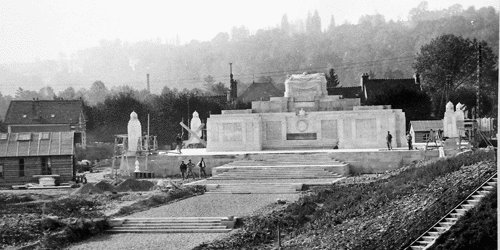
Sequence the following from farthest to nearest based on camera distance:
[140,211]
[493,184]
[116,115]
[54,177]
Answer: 1. [116,115]
2. [54,177]
3. [140,211]
4. [493,184]

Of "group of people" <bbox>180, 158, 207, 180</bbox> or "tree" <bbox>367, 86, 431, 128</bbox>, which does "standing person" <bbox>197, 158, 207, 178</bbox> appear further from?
"tree" <bbox>367, 86, 431, 128</bbox>

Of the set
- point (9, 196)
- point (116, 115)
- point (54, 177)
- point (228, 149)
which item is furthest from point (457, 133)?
point (116, 115)

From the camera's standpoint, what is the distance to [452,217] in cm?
2458

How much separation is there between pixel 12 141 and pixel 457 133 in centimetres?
2399

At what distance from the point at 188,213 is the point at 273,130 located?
22333 mm

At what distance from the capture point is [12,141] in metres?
47.0

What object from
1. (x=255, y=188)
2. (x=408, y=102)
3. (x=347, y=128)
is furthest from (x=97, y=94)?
(x=255, y=188)

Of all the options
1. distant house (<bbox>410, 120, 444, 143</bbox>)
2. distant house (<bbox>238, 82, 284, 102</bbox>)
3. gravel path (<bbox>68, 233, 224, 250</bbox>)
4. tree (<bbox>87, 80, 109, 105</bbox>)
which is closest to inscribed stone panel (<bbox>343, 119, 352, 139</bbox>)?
distant house (<bbox>410, 120, 444, 143</bbox>)

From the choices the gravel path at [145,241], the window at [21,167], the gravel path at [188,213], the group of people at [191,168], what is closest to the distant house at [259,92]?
the group of people at [191,168]

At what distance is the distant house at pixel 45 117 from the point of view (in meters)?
78.6

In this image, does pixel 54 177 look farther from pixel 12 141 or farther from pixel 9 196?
pixel 9 196

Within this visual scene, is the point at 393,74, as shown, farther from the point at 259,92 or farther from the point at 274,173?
the point at 274,173

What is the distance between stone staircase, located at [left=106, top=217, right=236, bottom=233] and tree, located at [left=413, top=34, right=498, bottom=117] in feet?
202

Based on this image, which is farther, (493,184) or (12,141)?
(12,141)
